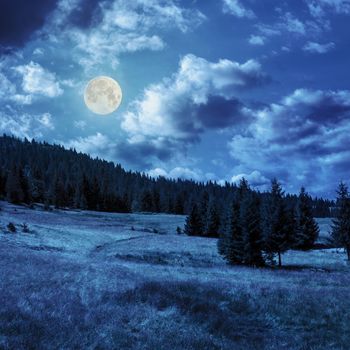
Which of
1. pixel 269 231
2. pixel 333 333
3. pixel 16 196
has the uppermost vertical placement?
pixel 16 196

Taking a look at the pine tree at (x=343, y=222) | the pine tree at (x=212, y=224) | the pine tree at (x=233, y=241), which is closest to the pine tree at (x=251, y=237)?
the pine tree at (x=233, y=241)

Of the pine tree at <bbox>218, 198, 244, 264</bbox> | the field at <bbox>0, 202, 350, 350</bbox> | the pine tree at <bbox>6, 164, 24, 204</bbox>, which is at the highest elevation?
the pine tree at <bbox>6, 164, 24, 204</bbox>

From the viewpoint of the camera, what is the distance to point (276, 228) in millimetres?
43938

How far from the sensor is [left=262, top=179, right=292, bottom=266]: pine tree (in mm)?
43312

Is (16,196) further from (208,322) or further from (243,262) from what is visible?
(208,322)

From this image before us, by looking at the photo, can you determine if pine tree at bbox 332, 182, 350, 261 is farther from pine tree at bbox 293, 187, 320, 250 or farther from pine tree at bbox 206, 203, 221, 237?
pine tree at bbox 206, 203, 221, 237

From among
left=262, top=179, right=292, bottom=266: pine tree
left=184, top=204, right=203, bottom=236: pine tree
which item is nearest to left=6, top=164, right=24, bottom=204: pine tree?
left=184, top=204, right=203, bottom=236: pine tree

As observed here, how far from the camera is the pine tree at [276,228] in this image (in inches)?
1705

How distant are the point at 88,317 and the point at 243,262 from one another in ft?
104

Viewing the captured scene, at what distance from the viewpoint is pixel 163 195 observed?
161 meters

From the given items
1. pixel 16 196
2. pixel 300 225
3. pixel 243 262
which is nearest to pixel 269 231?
pixel 243 262

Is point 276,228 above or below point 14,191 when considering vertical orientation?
below

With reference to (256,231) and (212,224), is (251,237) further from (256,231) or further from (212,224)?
(212,224)

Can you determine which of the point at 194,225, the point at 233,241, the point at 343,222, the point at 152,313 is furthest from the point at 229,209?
the point at 194,225
